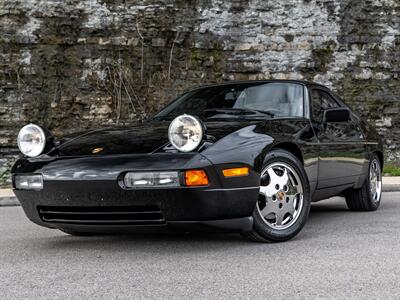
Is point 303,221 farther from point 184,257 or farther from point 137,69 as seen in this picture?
point 137,69

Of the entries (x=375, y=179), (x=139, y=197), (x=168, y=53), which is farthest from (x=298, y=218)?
(x=168, y=53)

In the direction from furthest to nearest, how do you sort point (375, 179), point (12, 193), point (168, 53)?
point (168, 53) < point (12, 193) < point (375, 179)

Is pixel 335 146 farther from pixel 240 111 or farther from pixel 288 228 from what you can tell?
pixel 288 228

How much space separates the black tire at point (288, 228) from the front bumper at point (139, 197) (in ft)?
0.58

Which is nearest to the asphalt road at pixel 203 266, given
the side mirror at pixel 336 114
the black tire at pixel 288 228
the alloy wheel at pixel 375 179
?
the black tire at pixel 288 228

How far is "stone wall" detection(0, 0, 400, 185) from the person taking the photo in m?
13.3

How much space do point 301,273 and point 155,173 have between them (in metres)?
1.13

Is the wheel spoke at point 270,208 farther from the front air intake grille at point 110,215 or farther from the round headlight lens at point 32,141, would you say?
the round headlight lens at point 32,141

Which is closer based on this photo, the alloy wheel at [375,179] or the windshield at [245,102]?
the windshield at [245,102]

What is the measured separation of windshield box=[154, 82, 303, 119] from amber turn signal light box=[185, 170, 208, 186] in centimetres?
119

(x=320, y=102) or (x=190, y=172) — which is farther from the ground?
(x=320, y=102)

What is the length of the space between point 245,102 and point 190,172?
1.57 metres

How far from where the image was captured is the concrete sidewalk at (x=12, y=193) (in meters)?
9.05

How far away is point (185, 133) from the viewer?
443 cm
